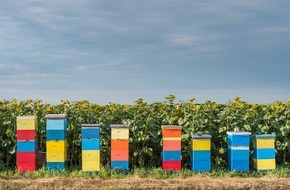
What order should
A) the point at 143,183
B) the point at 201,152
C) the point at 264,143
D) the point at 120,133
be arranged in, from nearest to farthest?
the point at 143,183
the point at 120,133
the point at 201,152
the point at 264,143

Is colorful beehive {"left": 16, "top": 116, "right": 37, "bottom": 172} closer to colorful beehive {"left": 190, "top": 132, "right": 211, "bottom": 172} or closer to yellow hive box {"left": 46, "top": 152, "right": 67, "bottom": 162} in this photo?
yellow hive box {"left": 46, "top": 152, "right": 67, "bottom": 162}

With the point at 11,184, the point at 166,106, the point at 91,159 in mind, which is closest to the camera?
the point at 11,184

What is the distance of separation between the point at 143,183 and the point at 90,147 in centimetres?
123

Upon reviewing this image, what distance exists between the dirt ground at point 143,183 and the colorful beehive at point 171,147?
50cm

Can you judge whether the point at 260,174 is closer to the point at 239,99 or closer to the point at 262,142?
the point at 262,142

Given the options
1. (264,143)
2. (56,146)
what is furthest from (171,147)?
(56,146)

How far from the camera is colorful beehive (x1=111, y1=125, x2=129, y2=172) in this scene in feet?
27.7

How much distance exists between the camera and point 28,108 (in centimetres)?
956

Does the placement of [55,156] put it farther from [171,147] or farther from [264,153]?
[264,153]

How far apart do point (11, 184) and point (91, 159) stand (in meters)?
1.44

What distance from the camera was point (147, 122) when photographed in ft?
29.5

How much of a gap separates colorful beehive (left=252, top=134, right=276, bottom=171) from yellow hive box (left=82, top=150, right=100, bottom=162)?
2964mm

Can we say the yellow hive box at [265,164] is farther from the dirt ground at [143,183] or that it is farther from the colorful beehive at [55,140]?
the colorful beehive at [55,140]

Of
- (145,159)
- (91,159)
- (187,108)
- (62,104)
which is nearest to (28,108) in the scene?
(62,104)
